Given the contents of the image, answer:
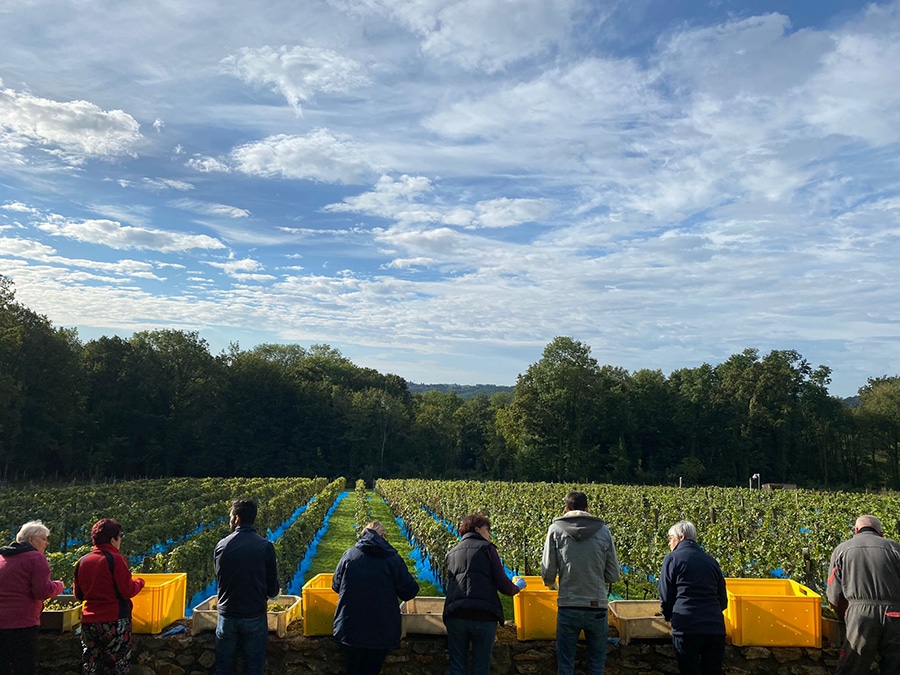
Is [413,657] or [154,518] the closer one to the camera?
[413,657]

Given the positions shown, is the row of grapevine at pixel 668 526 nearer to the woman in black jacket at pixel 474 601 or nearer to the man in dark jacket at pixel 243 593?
the woman in black jacket at pixel 474 601

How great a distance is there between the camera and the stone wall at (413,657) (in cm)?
462

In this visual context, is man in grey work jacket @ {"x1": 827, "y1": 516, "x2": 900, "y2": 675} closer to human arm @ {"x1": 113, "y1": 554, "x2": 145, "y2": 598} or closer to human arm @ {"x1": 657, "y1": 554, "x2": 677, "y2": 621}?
human arm @ {"x1": 657, "y1": 554, "x2": 677, "y2": 621}

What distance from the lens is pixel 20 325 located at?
37.7 metres

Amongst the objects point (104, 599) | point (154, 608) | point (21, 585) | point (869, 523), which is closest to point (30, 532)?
point (21, 585)

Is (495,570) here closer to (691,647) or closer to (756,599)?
(691,647)

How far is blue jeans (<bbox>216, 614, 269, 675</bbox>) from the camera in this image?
4250mm

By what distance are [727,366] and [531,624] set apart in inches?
2235

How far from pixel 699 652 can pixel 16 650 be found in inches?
179

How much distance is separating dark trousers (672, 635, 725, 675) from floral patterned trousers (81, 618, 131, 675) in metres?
3.76

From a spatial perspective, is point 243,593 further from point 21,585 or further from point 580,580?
point 580,580

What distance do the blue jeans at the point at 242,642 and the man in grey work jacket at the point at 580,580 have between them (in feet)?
6.60

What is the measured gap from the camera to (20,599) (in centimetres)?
407

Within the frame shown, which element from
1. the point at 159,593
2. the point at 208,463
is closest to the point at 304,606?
the point at 159,593
